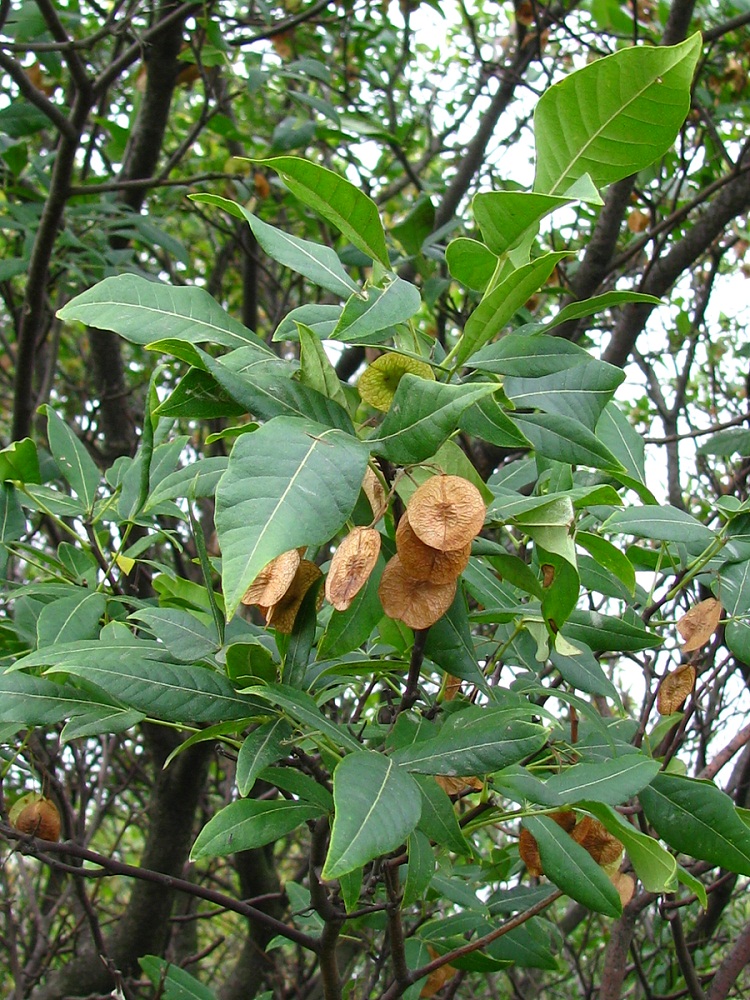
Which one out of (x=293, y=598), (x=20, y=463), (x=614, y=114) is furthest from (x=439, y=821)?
(x=20, y=463)

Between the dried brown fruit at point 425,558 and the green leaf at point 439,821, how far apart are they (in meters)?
0.17

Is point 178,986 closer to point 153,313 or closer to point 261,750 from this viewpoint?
point 261,750

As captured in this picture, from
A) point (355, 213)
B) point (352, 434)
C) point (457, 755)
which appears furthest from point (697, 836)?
point (355, 213)

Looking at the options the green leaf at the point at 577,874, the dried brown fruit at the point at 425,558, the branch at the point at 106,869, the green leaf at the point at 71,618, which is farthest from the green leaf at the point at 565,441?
the branch at the point at 106,869

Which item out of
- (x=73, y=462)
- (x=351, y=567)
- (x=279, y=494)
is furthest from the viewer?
(x=73, y=462)

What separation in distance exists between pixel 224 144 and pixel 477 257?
2.97 m

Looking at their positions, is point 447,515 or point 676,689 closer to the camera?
point 447,515

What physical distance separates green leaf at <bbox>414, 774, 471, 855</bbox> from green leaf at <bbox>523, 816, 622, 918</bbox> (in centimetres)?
11

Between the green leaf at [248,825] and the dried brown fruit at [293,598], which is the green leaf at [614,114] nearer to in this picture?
the dried brown fruit at [293,598]

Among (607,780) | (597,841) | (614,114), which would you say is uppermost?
(614,114)

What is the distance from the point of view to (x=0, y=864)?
1634 mm

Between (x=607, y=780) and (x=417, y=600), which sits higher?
(x=417, y=600)

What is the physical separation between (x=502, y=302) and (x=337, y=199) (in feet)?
0.47

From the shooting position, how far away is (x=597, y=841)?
89 centimetres
